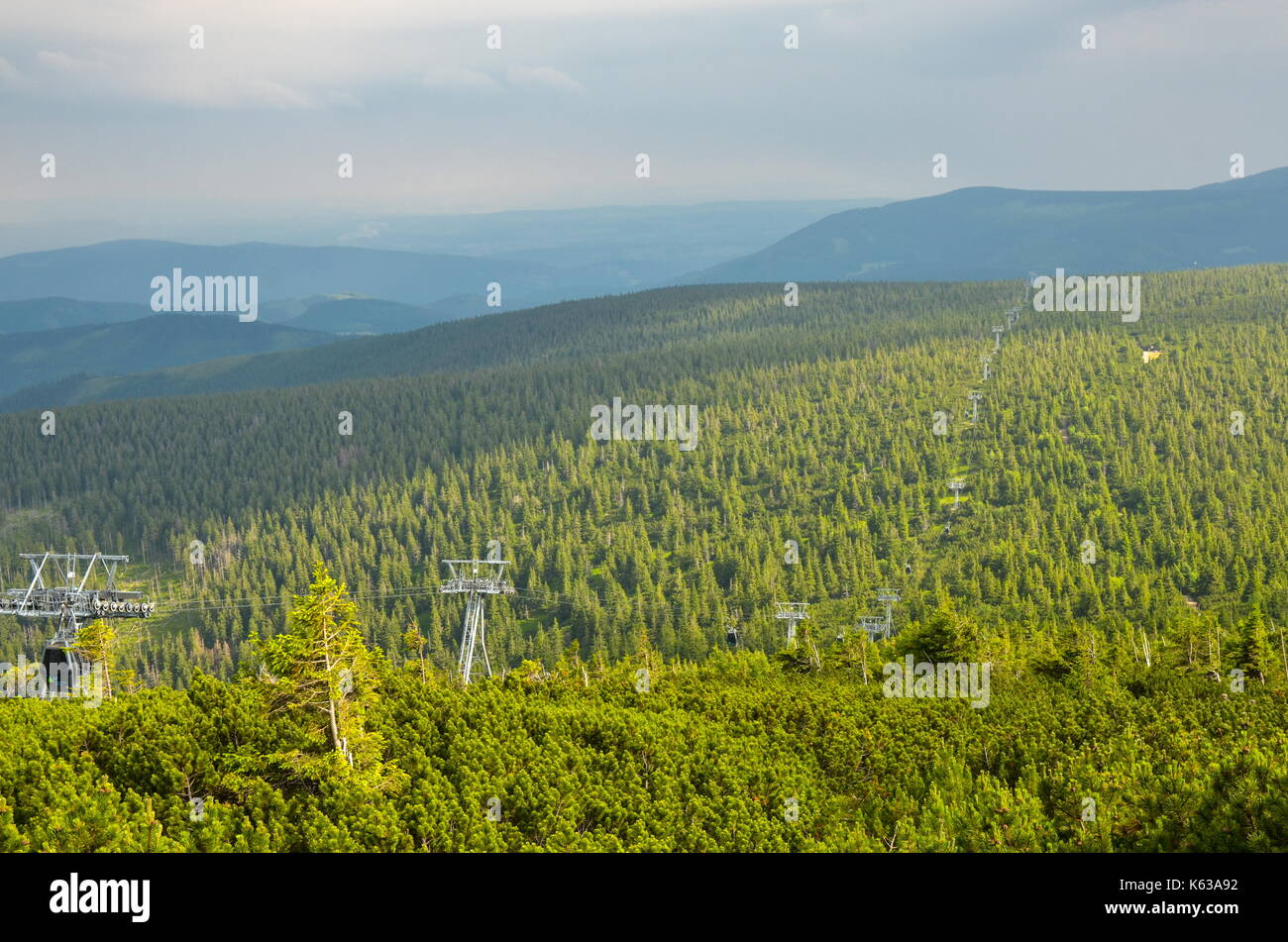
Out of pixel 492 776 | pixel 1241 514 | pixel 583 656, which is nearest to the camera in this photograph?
pixel 492 776

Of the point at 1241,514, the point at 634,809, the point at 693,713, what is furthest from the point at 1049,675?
the point at 1241,514

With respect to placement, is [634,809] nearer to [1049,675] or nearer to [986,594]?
[1049,675]

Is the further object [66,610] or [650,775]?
[66,610]

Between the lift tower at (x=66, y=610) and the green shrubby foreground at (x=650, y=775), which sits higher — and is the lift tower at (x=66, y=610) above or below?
above

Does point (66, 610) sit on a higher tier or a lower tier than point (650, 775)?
higher

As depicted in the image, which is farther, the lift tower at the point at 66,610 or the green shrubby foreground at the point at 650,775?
the lift tower at the point at 66,610

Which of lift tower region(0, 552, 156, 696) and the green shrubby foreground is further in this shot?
lift tower region(0, 552, 156, 696)

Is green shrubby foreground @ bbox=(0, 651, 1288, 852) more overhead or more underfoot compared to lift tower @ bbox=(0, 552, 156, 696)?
more underfoot
